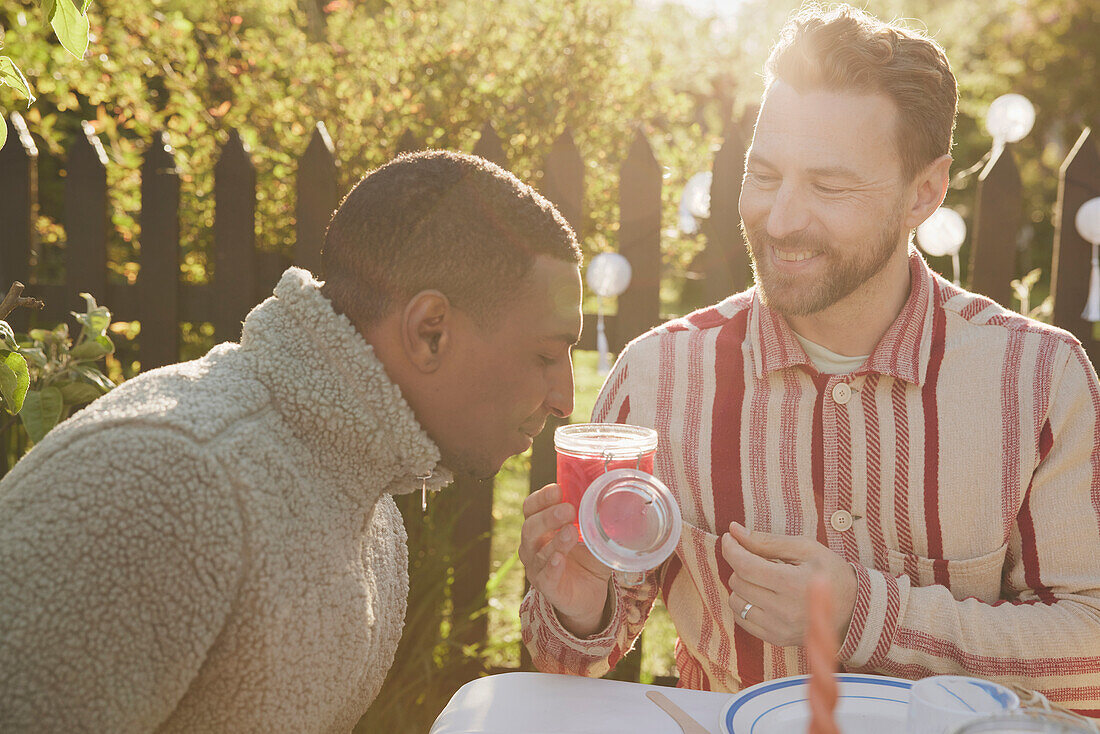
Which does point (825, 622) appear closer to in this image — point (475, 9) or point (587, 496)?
point (587, 496)

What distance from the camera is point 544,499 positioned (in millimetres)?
1774

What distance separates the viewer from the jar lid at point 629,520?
1588 millimetres

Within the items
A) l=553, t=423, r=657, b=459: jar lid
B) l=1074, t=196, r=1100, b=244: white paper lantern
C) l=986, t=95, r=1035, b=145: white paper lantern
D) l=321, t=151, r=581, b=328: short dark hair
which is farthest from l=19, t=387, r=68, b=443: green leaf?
l=986, t=95, r=1035, b=145: white paper lantern

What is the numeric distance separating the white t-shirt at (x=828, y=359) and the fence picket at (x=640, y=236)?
3.68ft

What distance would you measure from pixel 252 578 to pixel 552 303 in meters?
0.69

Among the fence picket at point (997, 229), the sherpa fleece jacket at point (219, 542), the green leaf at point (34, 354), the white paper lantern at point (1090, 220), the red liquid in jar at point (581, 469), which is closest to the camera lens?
the sherpa fleece jacket at point (219, 542)

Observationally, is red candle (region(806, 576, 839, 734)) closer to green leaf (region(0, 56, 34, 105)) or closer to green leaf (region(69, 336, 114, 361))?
green leaf (region(0, 56, 34, 105))

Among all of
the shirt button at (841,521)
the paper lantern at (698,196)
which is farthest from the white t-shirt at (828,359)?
the paper lantern at (698,196)

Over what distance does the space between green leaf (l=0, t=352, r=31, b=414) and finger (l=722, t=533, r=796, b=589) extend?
152cm

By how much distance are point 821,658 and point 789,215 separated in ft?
6.05

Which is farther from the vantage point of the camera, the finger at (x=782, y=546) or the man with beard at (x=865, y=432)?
the man with beard at (x=865, y=432)

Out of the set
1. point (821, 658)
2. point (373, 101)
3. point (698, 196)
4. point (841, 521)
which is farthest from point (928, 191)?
point (373, 101)

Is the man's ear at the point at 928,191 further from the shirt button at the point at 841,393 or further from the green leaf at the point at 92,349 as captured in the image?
the green leaf at the point at 92,349

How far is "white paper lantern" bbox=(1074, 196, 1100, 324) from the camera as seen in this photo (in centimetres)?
330
